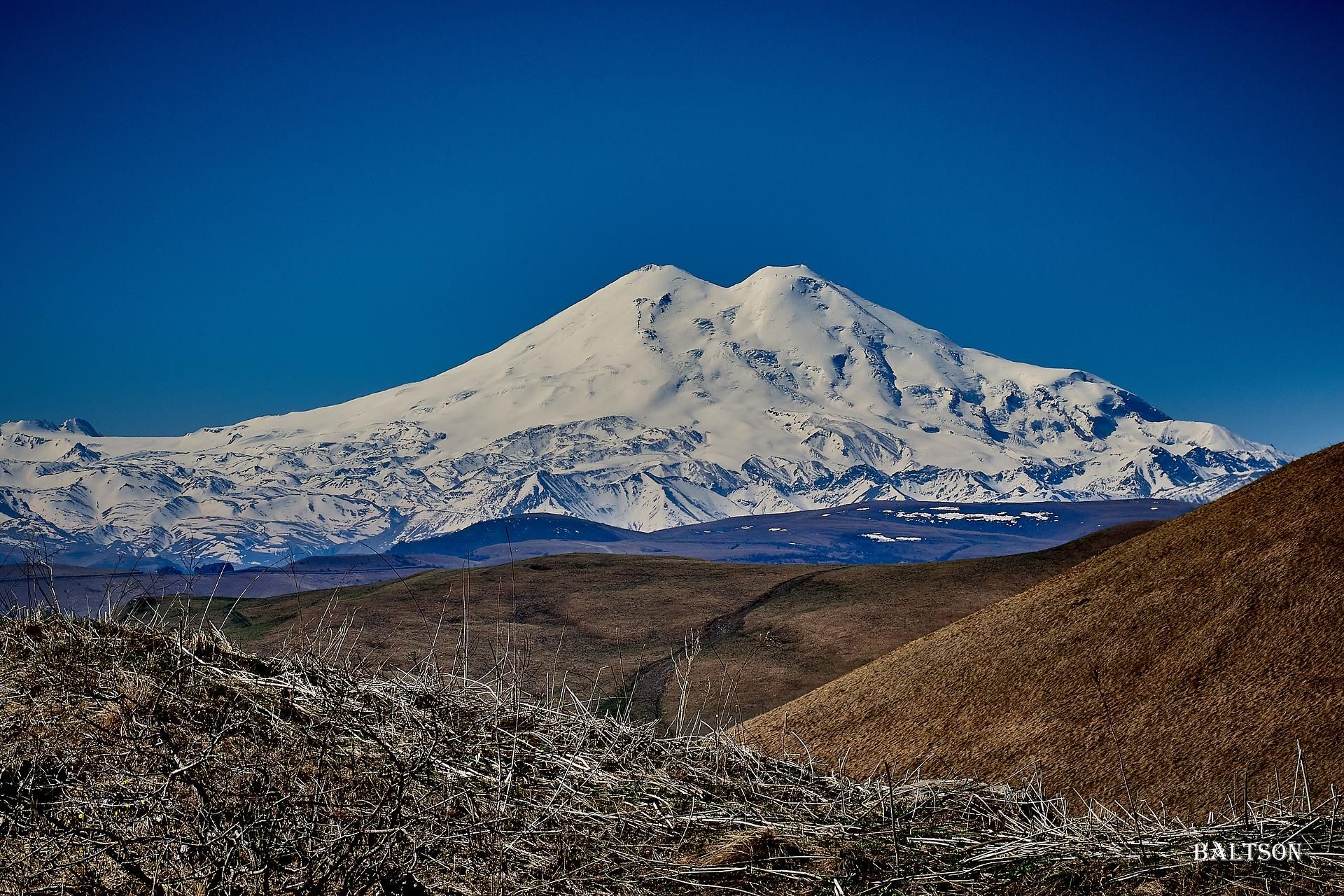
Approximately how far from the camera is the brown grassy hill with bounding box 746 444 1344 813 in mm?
6590

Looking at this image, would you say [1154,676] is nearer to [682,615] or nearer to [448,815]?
[448,815]

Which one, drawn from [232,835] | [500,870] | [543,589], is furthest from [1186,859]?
[543,589]

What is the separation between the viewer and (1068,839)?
3.73 meters

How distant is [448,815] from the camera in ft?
A: 12.2

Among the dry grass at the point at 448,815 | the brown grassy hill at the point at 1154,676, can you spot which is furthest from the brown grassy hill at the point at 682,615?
the dry grass at the point at 448,815

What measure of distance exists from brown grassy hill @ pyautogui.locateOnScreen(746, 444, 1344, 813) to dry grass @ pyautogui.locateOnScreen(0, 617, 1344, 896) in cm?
240

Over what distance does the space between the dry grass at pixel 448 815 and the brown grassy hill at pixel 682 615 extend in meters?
9.97

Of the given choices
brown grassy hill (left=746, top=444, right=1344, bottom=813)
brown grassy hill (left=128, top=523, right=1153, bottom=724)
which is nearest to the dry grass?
brown grassy hill (left=746, top=444, right=1344, bottom=813)

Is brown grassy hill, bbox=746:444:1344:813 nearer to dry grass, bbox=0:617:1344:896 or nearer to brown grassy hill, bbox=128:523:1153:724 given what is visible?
dry grass, bbox=0:617:1344:896

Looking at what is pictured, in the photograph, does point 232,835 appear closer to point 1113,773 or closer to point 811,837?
point 811,837

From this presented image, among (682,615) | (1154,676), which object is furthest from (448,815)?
(682,615)

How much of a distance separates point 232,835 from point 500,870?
2.66 ft

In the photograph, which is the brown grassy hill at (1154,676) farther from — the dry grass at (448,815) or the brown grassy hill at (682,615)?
the brown grassy hill at (682,615)

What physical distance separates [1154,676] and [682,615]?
20.3 m
